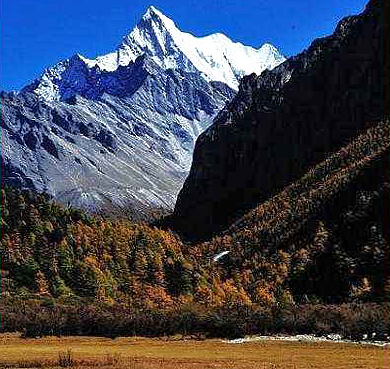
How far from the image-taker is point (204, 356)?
88375 mm

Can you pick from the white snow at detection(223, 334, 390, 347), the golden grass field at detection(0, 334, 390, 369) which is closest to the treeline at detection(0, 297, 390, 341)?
the white snow at detection(223, 334, 390, 347)

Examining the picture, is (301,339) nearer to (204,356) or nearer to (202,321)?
(202,321)

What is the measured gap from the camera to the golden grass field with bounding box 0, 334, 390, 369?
74562 millimetres

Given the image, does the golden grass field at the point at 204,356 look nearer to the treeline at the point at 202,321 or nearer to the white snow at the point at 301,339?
the white snow at the point at 301,339

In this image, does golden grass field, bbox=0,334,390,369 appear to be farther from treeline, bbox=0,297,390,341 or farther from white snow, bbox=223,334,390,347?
treeline, bbox=0,297,390,341

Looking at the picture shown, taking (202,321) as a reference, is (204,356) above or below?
below

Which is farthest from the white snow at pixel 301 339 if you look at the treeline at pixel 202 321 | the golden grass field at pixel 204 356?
the golden grass field at pixel 204 356

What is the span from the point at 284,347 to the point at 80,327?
54385 millimetres

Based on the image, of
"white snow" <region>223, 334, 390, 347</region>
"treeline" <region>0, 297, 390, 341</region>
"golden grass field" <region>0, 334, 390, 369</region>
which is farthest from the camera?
"treeline" <region>0, 297, 390, 341</region>

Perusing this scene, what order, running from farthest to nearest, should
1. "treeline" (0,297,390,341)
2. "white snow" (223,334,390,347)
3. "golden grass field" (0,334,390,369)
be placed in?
1. "treeline" (0,297,390,341)
2. "white snow" (223,334,390,347)
3. "golden grass field" (0,334,390,369)

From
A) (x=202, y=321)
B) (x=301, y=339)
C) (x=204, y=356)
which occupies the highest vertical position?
(x=202, y=321)

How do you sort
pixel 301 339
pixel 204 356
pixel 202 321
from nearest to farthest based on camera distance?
pixel 204 356
pixel 301 339
pixel 202 321

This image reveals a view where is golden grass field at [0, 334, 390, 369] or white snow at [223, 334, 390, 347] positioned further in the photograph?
white snow at [223, 334, 390, 347]

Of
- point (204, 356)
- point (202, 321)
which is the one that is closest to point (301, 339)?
point (202, 321)
